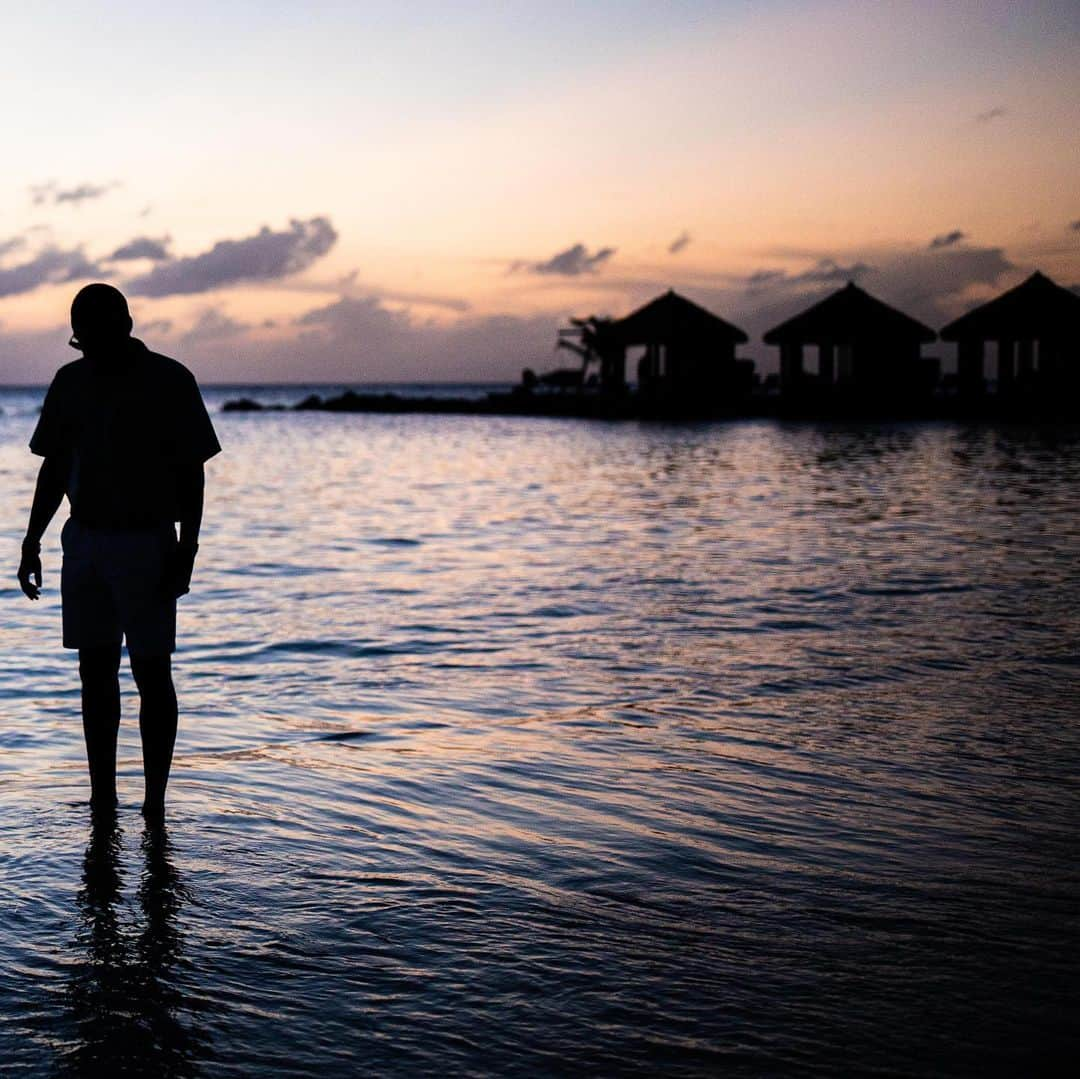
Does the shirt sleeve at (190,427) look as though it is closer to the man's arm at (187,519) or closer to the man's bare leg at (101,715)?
the man's arm at (187,519)

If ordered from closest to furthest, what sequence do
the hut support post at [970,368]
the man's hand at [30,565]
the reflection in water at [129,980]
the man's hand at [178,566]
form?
the reflection in water at [129,980]
the man's hand at [178,566]
the man's hand at [30,565]
the hut support post at [970,368]

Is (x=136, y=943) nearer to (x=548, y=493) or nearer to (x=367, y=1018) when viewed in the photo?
(x=367, y=1018)

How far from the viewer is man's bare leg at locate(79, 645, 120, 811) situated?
4.13m

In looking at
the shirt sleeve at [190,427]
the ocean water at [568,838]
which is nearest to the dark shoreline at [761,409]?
the ocean water at [568,838]

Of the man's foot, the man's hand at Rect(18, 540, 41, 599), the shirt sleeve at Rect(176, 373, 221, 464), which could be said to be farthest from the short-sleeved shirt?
the man's foot

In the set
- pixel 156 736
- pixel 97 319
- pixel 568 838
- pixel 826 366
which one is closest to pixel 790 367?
pixel 826 366

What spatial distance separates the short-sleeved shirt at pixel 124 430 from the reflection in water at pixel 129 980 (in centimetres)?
104

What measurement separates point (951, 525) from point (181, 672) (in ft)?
32.5

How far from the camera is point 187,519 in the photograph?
4066 mm

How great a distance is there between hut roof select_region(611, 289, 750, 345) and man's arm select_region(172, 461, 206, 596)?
153 feet

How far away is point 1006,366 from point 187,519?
4640 cm

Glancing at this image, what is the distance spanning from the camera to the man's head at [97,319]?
153 inches

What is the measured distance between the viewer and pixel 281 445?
41438mm

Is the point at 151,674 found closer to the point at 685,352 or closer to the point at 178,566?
the point at 178,566
